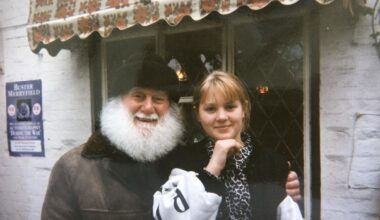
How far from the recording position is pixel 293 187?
116cm

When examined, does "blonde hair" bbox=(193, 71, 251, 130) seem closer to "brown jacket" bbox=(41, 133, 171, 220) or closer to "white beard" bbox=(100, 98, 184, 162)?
"white beard" bbox=(100, 98, 184, 162)

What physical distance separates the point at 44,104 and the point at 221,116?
0.78m

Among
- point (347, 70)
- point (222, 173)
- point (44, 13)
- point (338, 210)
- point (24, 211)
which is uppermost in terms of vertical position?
point (44, 13)

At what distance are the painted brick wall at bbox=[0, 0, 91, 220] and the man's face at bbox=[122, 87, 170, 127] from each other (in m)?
0.39

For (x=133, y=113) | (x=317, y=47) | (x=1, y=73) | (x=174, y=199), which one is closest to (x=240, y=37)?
(x=317, y=47)

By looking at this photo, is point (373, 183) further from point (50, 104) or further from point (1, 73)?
point (1, 73)

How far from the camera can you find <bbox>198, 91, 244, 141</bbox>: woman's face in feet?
3.49

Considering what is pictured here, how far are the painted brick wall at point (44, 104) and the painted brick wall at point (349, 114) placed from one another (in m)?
0.79

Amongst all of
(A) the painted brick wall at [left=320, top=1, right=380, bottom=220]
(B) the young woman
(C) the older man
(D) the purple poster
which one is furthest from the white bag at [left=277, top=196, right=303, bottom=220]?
(D) the purple poster

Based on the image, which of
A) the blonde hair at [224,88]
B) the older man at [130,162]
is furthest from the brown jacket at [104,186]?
the blonde hair at [224,88]

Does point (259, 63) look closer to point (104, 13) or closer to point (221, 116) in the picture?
point (221, 116)

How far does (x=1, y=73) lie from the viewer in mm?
1643

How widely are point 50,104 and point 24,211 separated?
44 centimetres

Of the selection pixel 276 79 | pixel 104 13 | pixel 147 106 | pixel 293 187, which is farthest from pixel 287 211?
pixel 104 13
